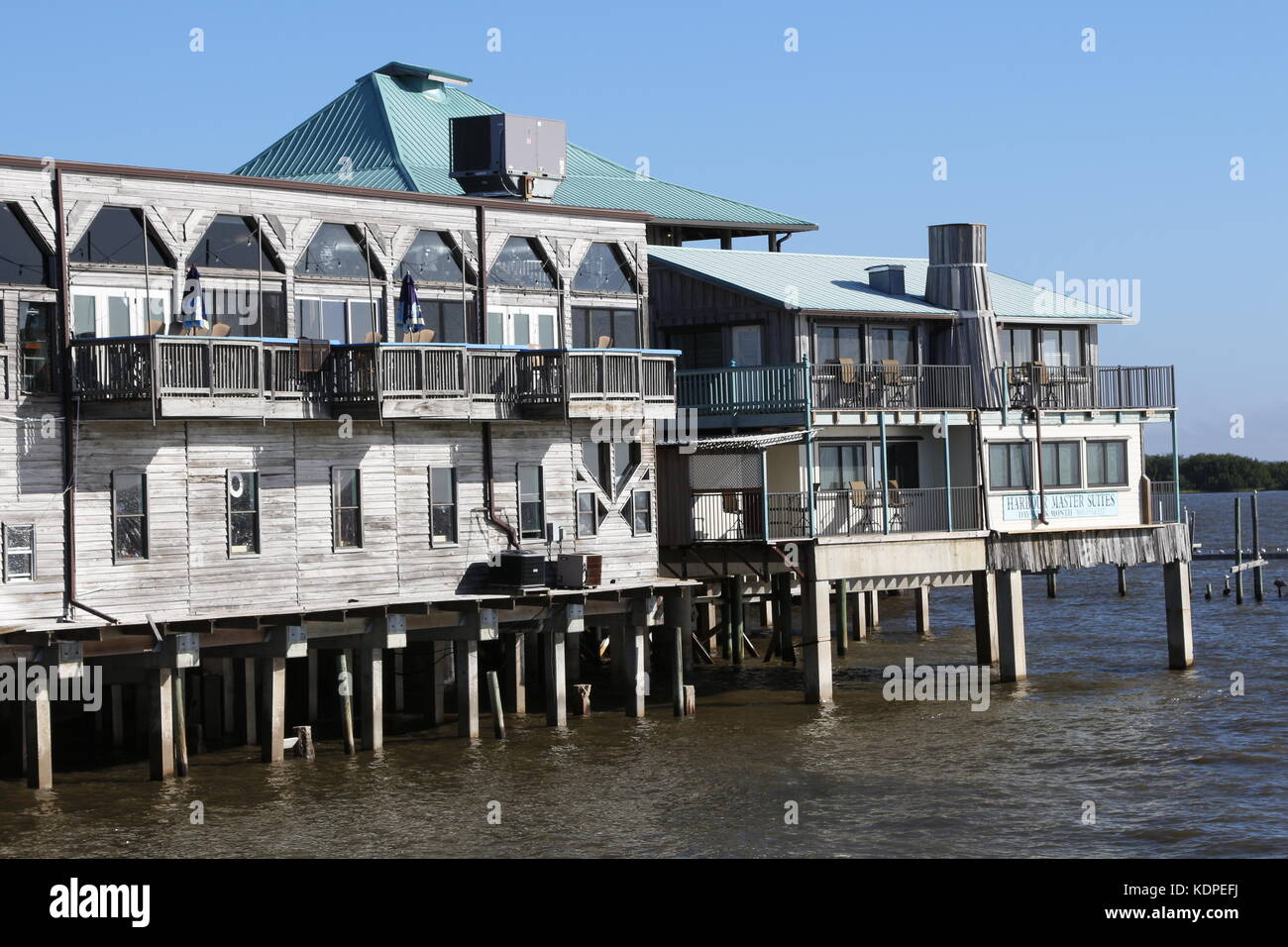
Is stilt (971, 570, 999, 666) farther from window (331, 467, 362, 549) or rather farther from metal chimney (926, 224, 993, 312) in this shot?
window (331, 467, 362, 549)

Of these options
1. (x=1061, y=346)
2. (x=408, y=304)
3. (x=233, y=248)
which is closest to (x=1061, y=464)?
(x=1061, y=346)

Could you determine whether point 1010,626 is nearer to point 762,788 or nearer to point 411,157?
point 762,788

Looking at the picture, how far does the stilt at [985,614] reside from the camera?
4666cm

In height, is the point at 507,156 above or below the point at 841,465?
above

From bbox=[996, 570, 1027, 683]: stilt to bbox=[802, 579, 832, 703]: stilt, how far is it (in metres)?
5.61

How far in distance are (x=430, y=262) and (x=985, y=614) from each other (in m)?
18.7

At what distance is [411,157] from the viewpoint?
66.2 meters

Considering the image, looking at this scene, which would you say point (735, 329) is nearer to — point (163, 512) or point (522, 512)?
point (522, 512)

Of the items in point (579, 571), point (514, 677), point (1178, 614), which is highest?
point (579, 571)

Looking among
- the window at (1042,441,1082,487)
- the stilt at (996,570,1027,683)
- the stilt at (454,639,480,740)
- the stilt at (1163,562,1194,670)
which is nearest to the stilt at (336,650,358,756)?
the stilt at (454,639,480,740)

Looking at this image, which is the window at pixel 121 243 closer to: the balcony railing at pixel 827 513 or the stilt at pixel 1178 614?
the balcony railing at pixel 827 513

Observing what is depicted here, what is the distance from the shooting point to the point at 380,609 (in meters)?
36.1
